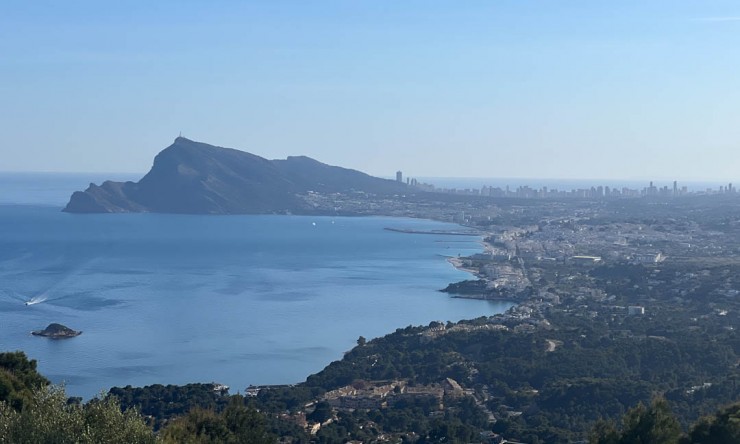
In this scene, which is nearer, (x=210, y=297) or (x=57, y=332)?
(x=57, y=332)

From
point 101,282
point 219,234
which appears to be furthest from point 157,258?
point 219,234

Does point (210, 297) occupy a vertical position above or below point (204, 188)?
below

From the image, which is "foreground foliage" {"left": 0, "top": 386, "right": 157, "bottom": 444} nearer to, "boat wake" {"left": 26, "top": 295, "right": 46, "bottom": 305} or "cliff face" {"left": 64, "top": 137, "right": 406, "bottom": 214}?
"boat wake" {"left": 26, "top": 295, "right": 46, "bottom": 305}

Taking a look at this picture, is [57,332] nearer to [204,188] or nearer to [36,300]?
[36,300]

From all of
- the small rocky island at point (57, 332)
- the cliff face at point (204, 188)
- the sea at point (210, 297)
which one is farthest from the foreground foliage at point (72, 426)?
the cliff face at point (204, 188)

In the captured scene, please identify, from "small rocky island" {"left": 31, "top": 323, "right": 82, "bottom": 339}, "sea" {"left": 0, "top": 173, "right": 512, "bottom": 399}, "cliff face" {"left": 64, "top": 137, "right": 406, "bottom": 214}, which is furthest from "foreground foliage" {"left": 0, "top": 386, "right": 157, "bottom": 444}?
"cliff face" {"left": 64, "top": 137, "right": 406, "bottom": 214}

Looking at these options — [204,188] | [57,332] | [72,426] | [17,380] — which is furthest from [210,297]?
[204,188]

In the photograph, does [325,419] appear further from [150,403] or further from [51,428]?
[51,428]
